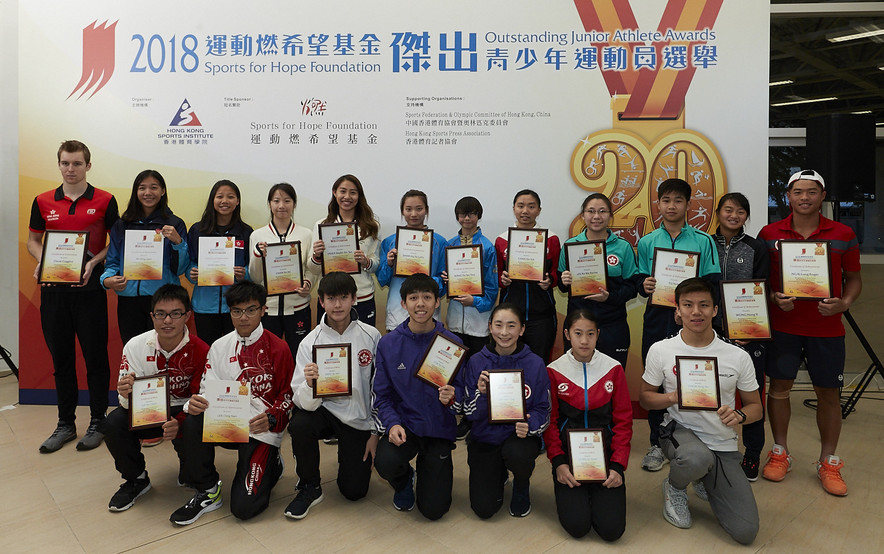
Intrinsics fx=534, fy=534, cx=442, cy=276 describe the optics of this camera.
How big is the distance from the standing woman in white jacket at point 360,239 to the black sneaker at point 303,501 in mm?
1208

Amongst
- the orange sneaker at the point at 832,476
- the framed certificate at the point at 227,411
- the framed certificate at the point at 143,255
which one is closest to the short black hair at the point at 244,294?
the framed certificate at the point at 227,411

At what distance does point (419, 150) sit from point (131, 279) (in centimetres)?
235

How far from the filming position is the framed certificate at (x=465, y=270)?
11.5ft

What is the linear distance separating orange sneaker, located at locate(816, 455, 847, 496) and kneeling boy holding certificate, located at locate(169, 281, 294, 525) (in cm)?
314

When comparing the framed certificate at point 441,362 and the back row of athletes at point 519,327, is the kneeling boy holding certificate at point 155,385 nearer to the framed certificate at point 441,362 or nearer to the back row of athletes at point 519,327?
the back row of athletes at point 519,327

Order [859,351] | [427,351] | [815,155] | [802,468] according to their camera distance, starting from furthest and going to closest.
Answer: [859,351] → [815,155] → [802,468] → [427,351]

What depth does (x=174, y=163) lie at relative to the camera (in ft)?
15.0

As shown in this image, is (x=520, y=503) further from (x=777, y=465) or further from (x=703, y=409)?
(x=777, y=465)

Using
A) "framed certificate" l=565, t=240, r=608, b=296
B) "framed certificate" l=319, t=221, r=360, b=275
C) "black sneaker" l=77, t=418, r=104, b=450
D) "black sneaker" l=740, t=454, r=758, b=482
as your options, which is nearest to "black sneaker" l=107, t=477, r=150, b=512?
"black sneaker" l=77, t=418, r=104, b=450

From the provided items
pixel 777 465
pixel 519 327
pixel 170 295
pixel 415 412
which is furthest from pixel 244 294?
pixel 777 465

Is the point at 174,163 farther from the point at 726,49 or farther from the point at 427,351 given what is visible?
the point at 726,49

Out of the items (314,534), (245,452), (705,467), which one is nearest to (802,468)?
(705,467)

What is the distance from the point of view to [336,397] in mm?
2887

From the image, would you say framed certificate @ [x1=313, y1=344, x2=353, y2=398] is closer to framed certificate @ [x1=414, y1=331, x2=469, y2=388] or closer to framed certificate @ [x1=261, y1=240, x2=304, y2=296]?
framed certificate @ [x1=414, y1=331, x2=469, y2=388]
